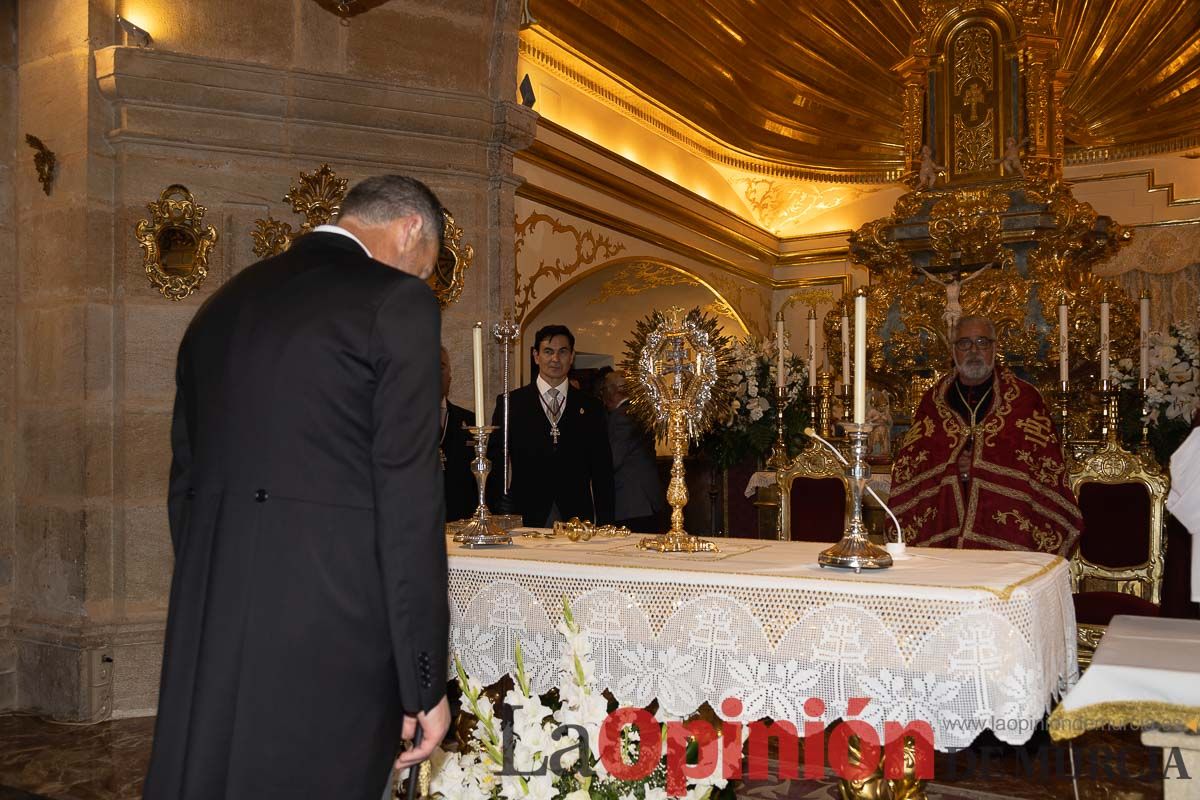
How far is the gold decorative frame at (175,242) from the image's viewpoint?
4930mm

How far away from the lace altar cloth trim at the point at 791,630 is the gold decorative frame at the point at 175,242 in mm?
2637

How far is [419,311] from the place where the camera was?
1937 millimetres

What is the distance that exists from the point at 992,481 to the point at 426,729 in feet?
10.6

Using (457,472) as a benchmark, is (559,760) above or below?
below

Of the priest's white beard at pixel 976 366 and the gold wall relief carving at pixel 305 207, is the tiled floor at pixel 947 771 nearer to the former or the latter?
the priest's white beard at pixel 976 366

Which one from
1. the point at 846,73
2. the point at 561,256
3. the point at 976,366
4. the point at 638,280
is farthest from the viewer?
the point at 846,73

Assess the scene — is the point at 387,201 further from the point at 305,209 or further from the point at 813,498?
the point at 813,498

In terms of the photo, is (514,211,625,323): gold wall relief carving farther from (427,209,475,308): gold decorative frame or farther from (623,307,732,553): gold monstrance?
(623,307,732,553): gold monstrance

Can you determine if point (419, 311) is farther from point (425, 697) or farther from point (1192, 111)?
point (1192, 111)

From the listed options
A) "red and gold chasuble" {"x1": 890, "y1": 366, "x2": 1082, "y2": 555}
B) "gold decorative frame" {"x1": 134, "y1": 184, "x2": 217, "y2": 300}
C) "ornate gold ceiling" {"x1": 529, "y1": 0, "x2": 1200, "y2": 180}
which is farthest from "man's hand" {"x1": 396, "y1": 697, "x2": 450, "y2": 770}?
"ornate gold ceiling" {"x1": 529, "y1": 0, "x2": 1200, "y2": 180}

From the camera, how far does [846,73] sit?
11.4m

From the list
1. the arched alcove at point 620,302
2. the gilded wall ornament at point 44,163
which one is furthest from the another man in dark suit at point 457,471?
the arched alcove at point 620,302

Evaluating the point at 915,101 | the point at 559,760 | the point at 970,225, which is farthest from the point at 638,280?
the point at 559,760

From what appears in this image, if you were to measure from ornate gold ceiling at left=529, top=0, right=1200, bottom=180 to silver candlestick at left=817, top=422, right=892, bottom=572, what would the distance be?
21.9 feet
